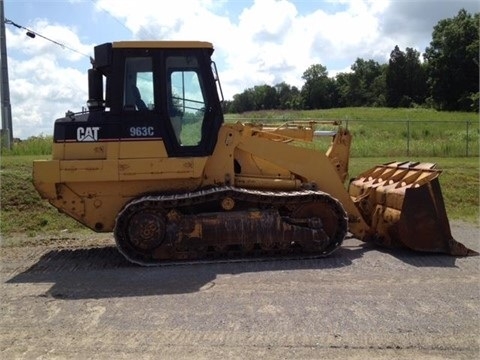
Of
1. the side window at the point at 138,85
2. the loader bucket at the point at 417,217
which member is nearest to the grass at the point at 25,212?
the side window at the point at 138,85

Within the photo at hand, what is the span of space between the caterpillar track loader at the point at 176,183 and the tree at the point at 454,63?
8207 cm

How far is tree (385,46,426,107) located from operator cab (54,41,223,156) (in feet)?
331

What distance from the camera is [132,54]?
8.45 m

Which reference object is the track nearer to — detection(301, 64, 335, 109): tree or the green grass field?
the green grass field

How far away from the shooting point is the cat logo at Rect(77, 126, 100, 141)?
27.6 ft

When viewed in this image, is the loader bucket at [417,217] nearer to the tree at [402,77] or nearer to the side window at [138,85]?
the side window at [138,85]

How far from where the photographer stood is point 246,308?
19.6 feet

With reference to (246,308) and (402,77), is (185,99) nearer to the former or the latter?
(246,308)

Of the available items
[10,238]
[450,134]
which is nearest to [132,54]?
[10,238]

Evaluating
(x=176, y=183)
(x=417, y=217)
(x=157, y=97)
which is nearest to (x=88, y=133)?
(x=157, y=97)

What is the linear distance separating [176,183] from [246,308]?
10.2ft

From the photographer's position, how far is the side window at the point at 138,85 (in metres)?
8.46

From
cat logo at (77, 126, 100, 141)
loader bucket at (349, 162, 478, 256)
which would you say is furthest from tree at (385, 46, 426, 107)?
cat logo at (77, 126, 100, 141)

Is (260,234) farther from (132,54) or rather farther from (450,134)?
(450,134)
